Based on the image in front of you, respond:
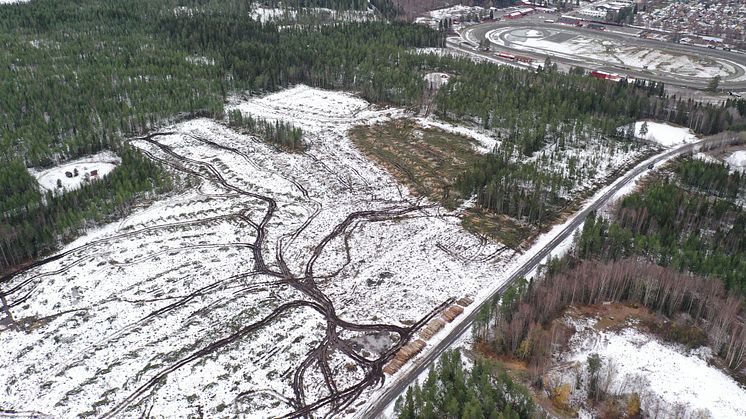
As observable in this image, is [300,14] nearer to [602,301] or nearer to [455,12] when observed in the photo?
[455,12]

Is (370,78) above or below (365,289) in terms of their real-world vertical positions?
above

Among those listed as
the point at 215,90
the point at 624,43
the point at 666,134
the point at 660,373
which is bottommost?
the point at 660,373

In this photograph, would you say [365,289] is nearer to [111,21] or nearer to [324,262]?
[324,262]

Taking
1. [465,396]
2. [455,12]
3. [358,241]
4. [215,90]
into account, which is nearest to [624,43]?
[455,12]

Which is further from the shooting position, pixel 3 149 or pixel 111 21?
pixel 111 21

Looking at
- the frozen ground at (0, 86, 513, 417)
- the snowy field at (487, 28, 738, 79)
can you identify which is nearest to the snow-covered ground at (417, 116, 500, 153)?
the frozen ground at (0, 86, 513, 417)

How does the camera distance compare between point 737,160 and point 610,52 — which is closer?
point 737,160

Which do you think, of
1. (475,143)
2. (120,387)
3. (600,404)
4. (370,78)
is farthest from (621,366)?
(370,78)

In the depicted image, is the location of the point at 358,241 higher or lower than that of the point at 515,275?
higher
